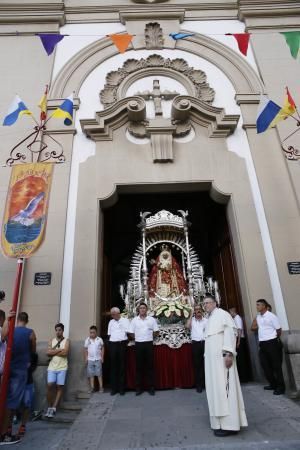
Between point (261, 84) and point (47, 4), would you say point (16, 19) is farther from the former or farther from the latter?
point (261, 84)

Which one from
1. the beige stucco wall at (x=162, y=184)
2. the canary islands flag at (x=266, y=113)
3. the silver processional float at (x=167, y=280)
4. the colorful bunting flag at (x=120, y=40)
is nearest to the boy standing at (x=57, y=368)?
the beige stucco wall at (x=162, y=184)

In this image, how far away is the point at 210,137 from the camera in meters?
8.80

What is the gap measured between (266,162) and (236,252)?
8.45ft

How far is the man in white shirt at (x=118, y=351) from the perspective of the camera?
588 cm

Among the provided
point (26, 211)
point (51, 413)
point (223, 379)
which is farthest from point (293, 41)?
point (51, 413)

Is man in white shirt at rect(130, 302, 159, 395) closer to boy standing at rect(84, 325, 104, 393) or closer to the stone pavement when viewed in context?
the stone pavement

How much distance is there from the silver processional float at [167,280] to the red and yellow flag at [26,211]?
3338 millimetres

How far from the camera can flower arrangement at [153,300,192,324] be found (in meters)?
7.04

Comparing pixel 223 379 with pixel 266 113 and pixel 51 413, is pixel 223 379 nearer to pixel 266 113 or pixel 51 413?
pixel 51 413

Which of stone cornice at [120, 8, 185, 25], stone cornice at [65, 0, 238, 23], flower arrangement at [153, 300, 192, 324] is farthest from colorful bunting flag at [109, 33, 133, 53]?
flower arrangement at [153, 300, 192, 324]

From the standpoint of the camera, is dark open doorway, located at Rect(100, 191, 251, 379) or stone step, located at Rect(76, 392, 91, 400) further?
dark open doorway, located at Rect(100, 191, 251, 379)

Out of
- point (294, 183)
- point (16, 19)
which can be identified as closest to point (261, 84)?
point (294, 183)

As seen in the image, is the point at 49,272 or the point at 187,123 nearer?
the point at 49,272

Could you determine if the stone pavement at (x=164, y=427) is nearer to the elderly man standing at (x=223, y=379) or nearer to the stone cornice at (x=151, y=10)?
the elderly man standing at (x=223, y=379)
